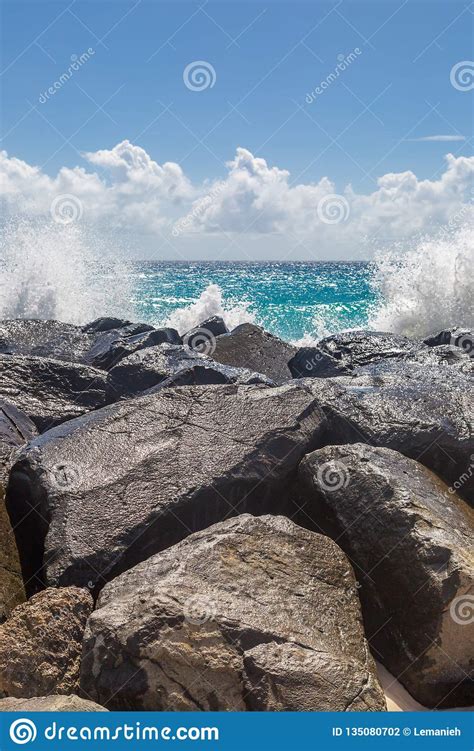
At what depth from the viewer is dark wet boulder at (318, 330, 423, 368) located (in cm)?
679

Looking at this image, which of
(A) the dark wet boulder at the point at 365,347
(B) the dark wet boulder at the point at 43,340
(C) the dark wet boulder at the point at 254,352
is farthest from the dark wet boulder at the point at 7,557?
(A) the dark wet boulder at the point at 365,347

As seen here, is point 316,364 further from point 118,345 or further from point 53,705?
point 53,705

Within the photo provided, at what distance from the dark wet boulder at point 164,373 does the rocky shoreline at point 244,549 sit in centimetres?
89

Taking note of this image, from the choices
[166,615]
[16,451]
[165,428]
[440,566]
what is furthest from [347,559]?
[16,451]

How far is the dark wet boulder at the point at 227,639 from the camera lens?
7.66ft

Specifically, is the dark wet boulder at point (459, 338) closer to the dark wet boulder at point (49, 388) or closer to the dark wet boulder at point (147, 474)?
the dark wet boulder at point (49, 388)

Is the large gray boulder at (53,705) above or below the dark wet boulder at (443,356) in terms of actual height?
below

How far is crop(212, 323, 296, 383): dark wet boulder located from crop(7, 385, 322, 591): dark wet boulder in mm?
2910

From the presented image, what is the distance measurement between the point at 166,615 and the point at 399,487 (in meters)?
1.20

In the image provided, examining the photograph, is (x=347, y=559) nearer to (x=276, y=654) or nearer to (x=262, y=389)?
(x=276, y=654)

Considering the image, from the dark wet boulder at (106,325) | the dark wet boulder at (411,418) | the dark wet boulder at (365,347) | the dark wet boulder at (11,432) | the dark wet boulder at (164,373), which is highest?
the dark wet boulder at (365,347)

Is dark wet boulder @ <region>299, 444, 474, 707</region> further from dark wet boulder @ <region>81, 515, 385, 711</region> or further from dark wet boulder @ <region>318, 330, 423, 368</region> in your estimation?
dark wet boulder @ <region>318, 330, 423, 368</region>

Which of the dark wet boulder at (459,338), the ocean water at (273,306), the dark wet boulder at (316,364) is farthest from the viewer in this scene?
the ocean water at (273,306)

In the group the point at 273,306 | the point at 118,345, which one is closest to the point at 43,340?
the point at 118,345
